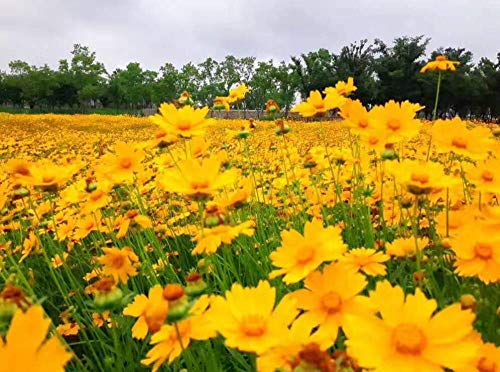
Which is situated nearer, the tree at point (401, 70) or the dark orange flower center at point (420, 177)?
the dark orange flower center at point (420, 177)

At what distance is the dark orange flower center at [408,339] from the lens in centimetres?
46

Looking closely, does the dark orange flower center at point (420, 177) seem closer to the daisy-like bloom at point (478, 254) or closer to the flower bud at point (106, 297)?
the daisy-like bloom at point (478, 254)

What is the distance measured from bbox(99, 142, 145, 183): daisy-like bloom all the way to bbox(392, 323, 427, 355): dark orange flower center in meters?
0.79

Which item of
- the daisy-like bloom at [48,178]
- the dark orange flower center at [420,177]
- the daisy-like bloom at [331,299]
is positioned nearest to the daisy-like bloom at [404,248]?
the dark orange flower center at [420,177]

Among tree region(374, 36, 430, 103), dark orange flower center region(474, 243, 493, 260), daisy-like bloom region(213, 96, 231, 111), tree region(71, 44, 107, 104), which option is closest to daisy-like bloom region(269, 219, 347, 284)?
dark orange flower center region(474, 243, 493, 260)

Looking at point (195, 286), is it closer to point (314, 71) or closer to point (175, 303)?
point (175, 303)

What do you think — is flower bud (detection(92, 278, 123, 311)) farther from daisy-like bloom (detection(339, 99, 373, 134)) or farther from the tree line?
the tree line

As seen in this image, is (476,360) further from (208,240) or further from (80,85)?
(80,85)

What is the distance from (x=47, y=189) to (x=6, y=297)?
1.60ft

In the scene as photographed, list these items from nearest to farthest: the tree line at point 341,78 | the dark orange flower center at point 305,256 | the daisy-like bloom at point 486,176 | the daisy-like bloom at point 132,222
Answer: the dark orange flower center at point 305,256 → the daisy-like bloom at point 486,176 → the daisy-like bloom at point 132,222 → the tree line at point 341,78

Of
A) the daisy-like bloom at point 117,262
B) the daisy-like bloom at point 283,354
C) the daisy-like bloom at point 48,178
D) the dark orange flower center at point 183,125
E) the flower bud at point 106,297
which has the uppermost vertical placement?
the dark orange flower center at point 183,125

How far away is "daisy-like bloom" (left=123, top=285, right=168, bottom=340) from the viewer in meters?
0.64

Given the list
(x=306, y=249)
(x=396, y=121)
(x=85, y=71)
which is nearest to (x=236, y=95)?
(x=396, y=121)

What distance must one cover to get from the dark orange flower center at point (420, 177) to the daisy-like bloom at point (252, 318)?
10.5 inches
